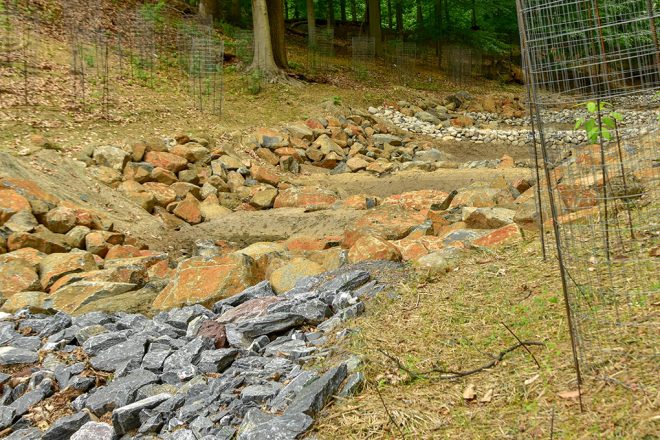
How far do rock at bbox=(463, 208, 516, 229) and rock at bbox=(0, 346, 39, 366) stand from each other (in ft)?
13.8

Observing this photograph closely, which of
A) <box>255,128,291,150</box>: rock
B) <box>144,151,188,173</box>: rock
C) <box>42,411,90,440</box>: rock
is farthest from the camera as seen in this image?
<box>255,128,291,150</box>: rock

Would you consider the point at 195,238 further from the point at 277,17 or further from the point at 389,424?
the point at 277,17

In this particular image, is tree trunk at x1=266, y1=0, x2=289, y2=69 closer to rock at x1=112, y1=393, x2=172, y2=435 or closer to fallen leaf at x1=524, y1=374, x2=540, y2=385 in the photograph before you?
rock at x1=112, y1=393, x2=172, y2=435

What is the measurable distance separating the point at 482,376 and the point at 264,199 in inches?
321

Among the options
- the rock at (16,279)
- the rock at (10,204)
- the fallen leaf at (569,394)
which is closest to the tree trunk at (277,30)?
the rock at (10,204)

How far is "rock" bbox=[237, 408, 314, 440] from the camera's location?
9.78 ft

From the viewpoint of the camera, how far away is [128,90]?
14523 millimetres

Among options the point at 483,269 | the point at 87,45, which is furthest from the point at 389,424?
the point at 87,45

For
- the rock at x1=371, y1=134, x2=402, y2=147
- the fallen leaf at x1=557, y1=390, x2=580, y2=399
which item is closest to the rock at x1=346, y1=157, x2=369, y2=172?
the rock at x1=371, y1=134, x2=402, y2=147

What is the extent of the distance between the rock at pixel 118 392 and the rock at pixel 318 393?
1187 mm

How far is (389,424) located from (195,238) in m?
6.83

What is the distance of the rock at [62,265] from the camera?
6.71 metres

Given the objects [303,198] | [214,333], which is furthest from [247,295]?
[303,198]

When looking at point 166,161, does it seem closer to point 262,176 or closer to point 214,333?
point 262,176
